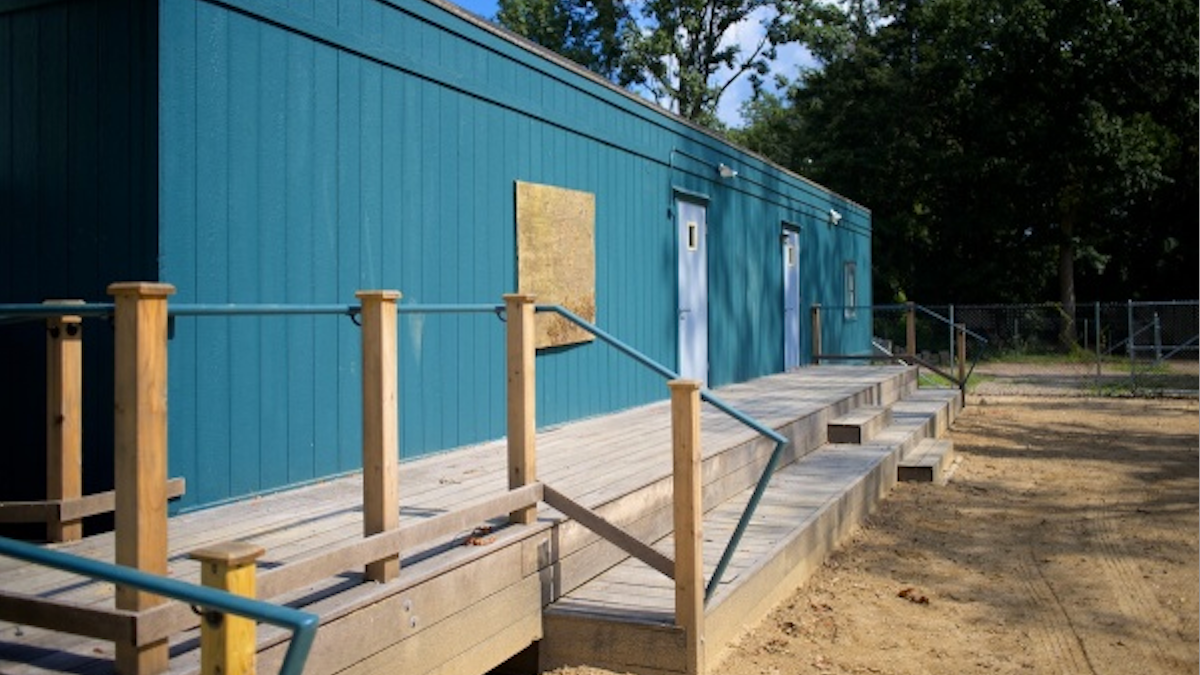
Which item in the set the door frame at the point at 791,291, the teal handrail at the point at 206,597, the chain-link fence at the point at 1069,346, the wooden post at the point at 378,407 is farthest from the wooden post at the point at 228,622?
the chain-link fence at the point at 1069,346

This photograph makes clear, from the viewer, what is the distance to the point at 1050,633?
5.14 m

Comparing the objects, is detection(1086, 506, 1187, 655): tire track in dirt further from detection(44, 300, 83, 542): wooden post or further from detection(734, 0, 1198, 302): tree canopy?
detection(734, 0, 1198, 302): tree canopy

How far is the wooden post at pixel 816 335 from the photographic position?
51.3ft

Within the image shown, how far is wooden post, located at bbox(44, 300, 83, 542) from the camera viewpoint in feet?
13.5

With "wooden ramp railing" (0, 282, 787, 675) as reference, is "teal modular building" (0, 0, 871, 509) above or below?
above

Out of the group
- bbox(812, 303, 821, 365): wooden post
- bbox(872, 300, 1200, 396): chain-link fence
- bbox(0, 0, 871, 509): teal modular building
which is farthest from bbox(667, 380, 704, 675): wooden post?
bbox(872, 300, 1200, 396): chain-link fence

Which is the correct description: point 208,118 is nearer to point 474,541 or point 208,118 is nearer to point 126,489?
point 474,541

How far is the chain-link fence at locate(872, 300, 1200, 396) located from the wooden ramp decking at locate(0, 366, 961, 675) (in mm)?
9884

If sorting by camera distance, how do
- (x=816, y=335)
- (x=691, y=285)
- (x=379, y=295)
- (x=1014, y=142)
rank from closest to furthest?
1. (x=379, y=295)
2. (x=691, y=285)
3. (x=816, y=335)
4. (x=1014, y=142)

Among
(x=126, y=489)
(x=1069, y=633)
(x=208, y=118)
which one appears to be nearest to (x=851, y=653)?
(x=1069, y=633)

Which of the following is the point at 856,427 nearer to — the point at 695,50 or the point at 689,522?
the point at 689,522

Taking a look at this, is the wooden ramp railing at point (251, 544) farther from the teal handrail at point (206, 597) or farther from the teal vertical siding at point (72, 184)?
the teal vertical siding at point (72, 184)

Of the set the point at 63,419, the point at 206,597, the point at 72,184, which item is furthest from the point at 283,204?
the point at 206,597

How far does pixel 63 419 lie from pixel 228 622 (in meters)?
2.27
